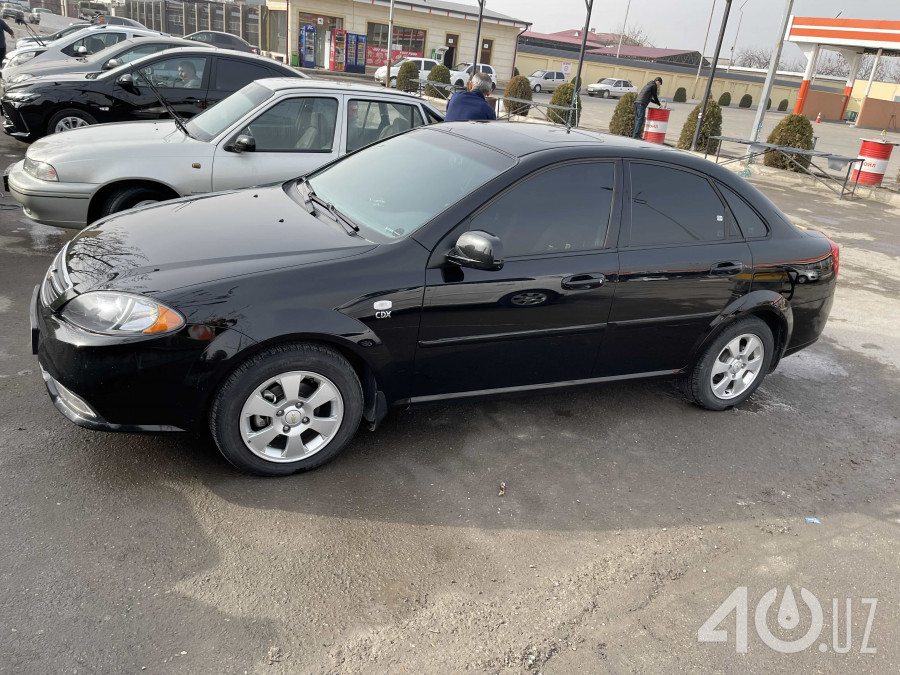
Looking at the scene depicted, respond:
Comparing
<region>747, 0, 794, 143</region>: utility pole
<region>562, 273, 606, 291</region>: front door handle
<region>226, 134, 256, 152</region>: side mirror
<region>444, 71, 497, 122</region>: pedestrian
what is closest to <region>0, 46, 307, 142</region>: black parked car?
<region>444, 71, 497, 122</region>: pedestrian

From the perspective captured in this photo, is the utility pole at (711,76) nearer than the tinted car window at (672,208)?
No

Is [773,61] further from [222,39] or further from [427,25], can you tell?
[427,25]

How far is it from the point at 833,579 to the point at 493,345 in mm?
1922

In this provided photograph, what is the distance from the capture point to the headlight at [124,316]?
3.06 metres

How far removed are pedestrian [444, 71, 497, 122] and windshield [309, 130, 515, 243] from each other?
391 centimetres

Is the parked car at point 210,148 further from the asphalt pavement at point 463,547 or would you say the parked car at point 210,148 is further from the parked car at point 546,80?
the parked car at point 546,80

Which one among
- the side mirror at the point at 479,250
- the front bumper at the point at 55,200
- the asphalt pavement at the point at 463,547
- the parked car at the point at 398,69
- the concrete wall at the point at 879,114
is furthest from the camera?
the concrete wall at the point at 879,114

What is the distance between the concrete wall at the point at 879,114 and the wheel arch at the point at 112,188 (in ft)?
149

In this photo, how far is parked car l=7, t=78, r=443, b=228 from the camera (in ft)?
19.1

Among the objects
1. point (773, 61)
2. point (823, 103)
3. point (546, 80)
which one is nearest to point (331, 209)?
point (773, 61)

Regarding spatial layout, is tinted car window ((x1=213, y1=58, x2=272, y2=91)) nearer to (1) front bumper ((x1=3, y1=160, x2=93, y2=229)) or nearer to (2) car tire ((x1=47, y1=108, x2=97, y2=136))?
(2) car tire ((x1=47, y1=108, x2=97, y2=136))

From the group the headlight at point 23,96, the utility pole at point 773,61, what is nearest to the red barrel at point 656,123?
the utility pole at point 773,61

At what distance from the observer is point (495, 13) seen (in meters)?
44.5

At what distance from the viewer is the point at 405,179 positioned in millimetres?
4070
